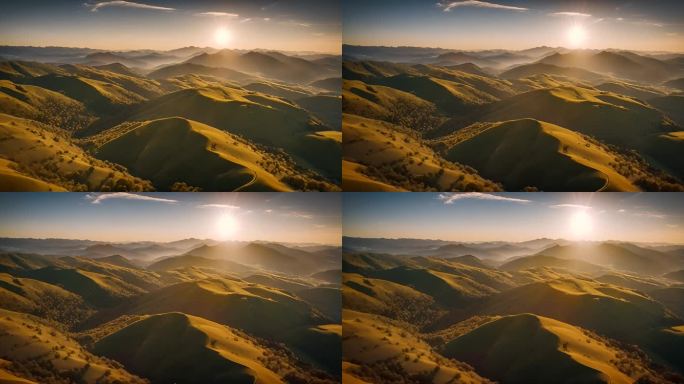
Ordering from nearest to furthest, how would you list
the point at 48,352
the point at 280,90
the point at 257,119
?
the point at 48,352 → the point at 257,119 → the point at 280,90

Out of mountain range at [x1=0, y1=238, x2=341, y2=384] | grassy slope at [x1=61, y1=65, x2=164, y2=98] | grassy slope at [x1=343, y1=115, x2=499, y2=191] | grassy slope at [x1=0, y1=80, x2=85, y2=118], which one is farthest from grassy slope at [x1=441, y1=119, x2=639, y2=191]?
grassy slope at [x1=0, y1=80, x2=85, y2=118]

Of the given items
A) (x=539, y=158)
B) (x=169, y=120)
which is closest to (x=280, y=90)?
(x=169, y=120)

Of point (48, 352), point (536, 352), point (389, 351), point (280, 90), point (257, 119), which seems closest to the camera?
point (48, 352)

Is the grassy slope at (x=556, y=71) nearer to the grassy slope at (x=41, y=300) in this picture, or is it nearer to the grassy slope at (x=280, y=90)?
the grassy slope at (x=280, y=90)

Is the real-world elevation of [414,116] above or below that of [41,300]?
above

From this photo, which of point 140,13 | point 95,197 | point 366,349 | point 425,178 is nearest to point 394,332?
point 366,349

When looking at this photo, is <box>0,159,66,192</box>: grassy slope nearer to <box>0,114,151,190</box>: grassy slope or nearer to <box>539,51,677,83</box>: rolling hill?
<box>0,114,151,190</box>: grassy slope

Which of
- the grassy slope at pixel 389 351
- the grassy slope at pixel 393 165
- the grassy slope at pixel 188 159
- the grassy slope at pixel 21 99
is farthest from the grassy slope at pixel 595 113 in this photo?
the grassy slope at pixel 21 99

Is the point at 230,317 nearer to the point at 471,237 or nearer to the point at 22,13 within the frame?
the point at 471,237

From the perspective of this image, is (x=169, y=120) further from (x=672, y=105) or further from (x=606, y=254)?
(x=672, y=105)
